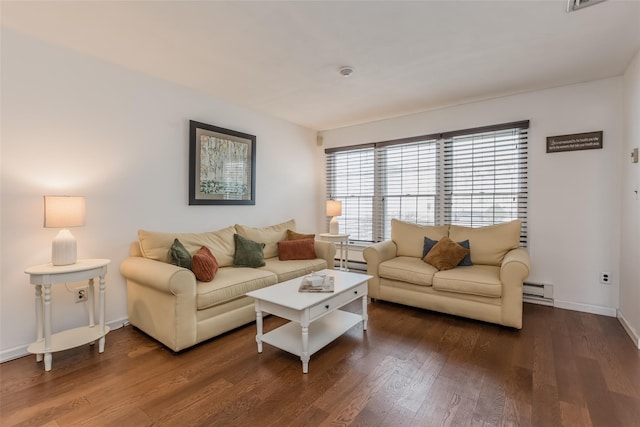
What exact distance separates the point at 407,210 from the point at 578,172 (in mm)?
1980

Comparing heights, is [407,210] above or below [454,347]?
above

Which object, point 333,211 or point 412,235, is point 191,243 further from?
point 412,235

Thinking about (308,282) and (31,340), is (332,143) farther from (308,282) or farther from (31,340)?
(31,340)

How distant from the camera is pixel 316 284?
2490 mm

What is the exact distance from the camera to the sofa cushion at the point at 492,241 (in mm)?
3295

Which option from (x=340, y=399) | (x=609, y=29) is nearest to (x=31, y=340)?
(x=340, y=399)

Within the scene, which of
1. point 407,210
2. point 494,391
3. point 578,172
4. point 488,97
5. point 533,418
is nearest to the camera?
point 533,418

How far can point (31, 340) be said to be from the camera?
2.40 m

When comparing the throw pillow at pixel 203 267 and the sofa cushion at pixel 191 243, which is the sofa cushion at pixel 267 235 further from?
the throw pillow at pixel 203 267

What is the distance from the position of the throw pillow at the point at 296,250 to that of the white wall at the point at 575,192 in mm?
2637

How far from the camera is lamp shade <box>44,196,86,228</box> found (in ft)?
7.26

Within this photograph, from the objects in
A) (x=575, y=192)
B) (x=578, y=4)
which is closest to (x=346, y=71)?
(x=578, y=4)

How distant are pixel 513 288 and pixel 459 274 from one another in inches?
18.2

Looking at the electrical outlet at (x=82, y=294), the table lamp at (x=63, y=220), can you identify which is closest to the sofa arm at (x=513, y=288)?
the table lamp at (x=63, y=220)
